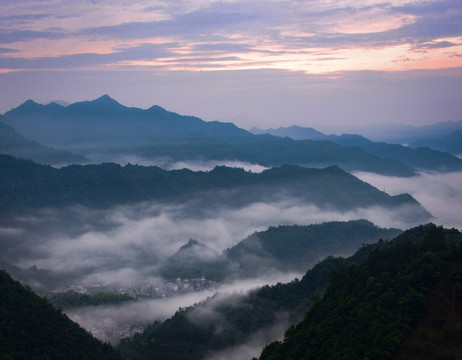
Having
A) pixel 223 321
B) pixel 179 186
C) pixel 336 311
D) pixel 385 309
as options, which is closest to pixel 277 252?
pixel 223 321

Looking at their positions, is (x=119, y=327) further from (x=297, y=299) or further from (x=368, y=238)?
(x=368, y=238)

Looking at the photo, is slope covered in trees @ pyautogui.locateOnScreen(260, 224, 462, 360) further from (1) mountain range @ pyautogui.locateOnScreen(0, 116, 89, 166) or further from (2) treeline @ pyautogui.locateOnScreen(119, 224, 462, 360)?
(1) mountain range @ pyautogui.locateOnScreen(0, 116, 89, 166)

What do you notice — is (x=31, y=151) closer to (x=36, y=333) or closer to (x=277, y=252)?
(x=277, y=252)

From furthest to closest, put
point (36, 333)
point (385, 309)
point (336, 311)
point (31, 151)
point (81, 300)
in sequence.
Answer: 1. point (31, 151)
2. point (81, 300)
3. point (36, 333)
4. point (336, 311)
5. point (385, 309)

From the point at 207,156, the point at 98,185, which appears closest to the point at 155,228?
the point at 98,185

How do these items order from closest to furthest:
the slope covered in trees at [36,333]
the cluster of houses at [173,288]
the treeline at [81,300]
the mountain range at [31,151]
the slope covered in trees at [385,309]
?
the slope covered in trees at [385,309] < the slope covered in trees at [36,333] < the treeline at [81,300] < the cluster of houses at [173,288] < the mountain range at [31,151]

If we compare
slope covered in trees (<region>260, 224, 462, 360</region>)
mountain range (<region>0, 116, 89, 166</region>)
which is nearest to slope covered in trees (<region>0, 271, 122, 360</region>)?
slope covered in trees (<region>260, 224, 462, 360</region>)

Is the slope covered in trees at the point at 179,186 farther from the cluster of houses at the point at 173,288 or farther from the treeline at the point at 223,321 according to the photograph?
the treeline at the point at 223,321

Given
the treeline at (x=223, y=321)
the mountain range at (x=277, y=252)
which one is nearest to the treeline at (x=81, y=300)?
the treeline at (x=223, y=321)
